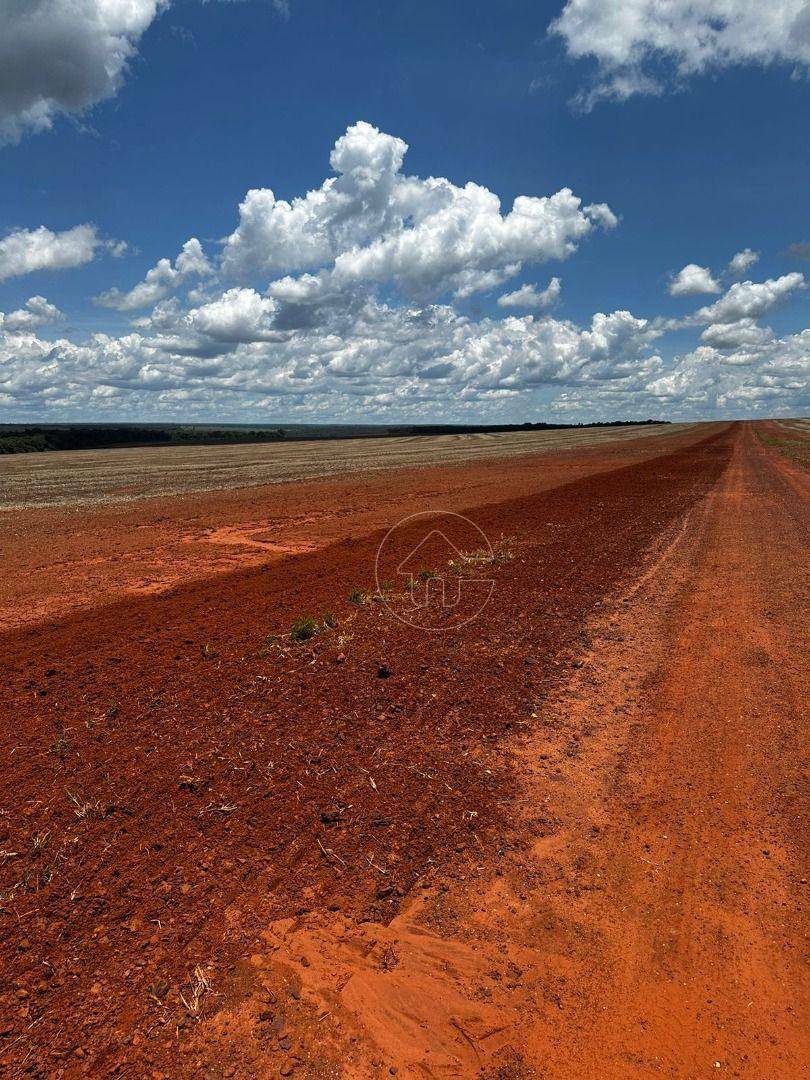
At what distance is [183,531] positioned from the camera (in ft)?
56.8

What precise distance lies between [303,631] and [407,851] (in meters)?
4.24

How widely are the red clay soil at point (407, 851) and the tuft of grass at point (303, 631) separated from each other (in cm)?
22

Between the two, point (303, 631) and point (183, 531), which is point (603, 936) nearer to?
point (303, 631)

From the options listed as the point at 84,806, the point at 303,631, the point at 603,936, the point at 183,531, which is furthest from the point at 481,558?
the point at 183,531

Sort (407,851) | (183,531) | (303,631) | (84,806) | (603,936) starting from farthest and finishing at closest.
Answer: (183,531) < (303,631) < (84,806) < (407,851) < (603,936)

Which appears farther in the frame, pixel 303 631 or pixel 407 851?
pixel 303 631

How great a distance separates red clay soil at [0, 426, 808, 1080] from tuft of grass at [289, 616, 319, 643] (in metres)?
0.22

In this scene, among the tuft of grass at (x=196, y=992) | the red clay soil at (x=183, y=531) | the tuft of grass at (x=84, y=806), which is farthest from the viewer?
the red clay soil at (x=183, y=531)

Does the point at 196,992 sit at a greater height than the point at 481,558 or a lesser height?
lesser

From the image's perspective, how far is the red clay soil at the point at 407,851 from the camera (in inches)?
119

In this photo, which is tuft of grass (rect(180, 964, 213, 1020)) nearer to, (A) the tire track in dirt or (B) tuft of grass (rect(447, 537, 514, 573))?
(A) the tire track in dirt

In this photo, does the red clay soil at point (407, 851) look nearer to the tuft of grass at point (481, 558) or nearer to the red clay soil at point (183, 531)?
the red clay soil at point (183, 531)

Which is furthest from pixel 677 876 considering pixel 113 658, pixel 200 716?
pixel 113 658

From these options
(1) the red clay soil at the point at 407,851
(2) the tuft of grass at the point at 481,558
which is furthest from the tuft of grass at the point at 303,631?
(2) the tuft of grass at the point at 481,558
